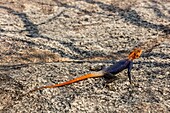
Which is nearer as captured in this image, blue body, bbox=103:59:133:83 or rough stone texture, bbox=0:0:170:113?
rough stone texture, bbox=0:0:170:113

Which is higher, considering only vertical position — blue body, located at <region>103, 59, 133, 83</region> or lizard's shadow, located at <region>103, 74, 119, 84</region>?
blue body, located at <region>103, 59, 133, 83</region>

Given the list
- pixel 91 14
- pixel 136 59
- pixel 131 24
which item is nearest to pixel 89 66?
pixel 136 59

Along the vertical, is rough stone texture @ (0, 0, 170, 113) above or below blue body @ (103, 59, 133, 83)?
below

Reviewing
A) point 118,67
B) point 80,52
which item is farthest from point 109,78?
point 80,52

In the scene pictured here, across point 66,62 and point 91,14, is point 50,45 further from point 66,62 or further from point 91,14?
point 91,14

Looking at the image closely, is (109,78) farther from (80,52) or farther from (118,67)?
(80,52)

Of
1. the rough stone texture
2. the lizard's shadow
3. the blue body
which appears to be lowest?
the rough stone texture

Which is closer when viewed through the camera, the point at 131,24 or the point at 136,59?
the point at 136,59

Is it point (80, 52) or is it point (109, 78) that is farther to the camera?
point (80, 52)
